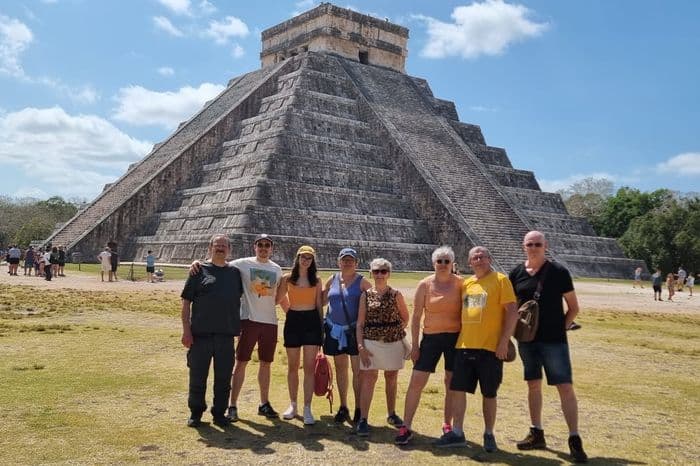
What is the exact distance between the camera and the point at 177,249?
2472cm

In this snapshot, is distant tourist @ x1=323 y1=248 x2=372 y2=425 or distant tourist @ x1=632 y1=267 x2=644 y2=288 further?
distant tourist @ x1=632 y1=267 x2=644 y2=288

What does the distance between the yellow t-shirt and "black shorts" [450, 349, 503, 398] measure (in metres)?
0.06

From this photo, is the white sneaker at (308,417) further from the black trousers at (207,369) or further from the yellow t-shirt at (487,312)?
the yellow t-shirt at (487,312)

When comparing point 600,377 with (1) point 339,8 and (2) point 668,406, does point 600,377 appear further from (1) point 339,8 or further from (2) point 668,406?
(1) point 339,8

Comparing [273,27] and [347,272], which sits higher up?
[273,27]

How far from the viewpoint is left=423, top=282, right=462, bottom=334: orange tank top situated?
542cm

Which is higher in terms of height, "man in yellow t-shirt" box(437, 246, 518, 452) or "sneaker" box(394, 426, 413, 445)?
"man in yellow t-shirt" box(437, 246, 518, 452)

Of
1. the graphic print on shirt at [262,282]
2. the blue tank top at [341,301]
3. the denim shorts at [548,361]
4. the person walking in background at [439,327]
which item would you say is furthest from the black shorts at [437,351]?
the graphic print on shirt at [262,282]

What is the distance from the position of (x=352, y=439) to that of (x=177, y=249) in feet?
66.8

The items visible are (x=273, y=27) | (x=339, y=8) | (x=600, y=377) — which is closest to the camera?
(x=600, y=377)

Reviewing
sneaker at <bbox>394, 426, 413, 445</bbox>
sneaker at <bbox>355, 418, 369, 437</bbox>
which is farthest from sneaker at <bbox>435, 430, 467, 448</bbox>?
sneaker at <bbox>355, 418, 369, 437</bbox>

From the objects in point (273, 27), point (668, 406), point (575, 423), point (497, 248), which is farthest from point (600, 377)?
point (273, 27)

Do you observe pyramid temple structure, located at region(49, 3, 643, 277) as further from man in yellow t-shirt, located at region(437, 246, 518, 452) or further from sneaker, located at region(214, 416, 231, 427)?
man in yellow t-shirt, located at region(437, 246, 518, 452)

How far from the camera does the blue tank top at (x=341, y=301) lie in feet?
19.1
